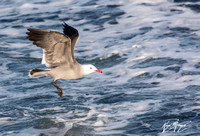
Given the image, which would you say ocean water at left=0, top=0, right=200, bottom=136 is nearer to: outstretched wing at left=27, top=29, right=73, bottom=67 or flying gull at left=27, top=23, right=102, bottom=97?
flying gull at left=27, top=23, right=102, bottom=97

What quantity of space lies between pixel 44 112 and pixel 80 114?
0.82m

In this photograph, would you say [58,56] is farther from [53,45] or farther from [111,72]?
[111,72]

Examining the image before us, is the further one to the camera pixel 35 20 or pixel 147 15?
pixel 35 20

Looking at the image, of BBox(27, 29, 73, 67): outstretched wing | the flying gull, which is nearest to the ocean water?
the flying gull

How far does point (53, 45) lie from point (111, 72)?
3.55 meters

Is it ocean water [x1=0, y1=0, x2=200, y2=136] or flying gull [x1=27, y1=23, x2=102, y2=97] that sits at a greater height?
flying gull [x1=27, y1=23, x2=102, y2=97]

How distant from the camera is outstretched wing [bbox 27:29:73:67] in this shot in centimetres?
749

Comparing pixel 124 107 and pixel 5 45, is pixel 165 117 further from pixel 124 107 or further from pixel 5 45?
pixel 5 45

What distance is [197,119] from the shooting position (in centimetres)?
757

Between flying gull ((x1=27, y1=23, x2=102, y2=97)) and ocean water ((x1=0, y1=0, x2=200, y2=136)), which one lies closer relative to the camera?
flying gull ((x1=27, y1=23, x2=102, y2=97))

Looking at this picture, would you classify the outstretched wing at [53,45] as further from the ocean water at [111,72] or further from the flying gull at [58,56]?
the ocean water at [111,72]

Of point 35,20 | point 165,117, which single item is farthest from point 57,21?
point 165,117

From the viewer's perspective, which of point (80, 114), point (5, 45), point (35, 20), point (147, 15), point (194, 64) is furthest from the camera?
point (35, 20)

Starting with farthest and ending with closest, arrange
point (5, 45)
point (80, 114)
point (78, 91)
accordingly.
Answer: point (5, 45)
point (78, 91)
point (80, 114)
